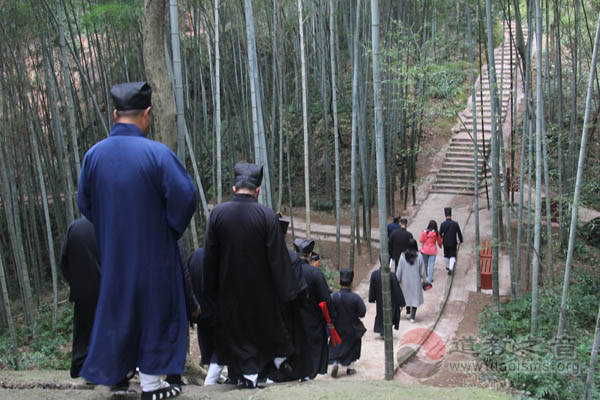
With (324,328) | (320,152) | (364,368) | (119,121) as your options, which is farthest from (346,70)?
(119,121)

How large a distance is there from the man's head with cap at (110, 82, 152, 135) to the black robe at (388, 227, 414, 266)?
5.73m

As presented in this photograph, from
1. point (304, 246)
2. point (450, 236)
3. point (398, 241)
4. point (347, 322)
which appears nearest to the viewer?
point (304, 246)

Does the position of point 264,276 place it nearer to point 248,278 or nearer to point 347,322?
point 248,278

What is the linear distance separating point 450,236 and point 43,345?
20.0ft

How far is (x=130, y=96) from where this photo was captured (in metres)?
1.91

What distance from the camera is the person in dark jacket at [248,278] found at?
2.30 meters

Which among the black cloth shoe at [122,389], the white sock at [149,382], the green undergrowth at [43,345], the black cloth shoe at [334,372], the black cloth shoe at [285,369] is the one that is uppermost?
the white sock at [149,382]

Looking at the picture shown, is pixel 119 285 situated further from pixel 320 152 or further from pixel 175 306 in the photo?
pixel 320 152

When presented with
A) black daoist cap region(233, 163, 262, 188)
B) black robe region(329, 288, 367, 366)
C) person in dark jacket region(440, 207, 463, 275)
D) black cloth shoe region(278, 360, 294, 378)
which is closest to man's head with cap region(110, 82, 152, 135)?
black daoist cap region(233, 163, 262, 188)

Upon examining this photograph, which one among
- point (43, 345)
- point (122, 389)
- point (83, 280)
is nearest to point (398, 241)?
point (43, 345)

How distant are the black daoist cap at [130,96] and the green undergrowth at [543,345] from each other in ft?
11.5

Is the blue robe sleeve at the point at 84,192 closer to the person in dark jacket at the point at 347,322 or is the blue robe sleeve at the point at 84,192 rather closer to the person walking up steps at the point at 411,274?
the person in dark jacket at the point at 347,322

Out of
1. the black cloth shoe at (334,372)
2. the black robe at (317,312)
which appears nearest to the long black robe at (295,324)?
the black robe at (317,312)

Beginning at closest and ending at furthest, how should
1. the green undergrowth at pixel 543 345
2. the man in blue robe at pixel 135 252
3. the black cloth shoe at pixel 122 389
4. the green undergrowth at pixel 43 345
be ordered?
the man in blue robe at pixel 135 252 < the black cloth shoe at pixel 122 389 < the green undergrowth at pixel 543 345 < the green undergrowth at pixel 43 345
